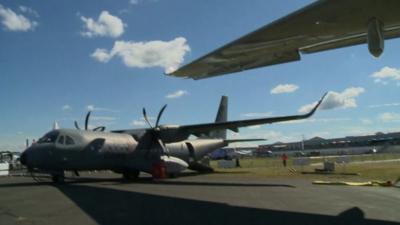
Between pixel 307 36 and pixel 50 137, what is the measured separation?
1679 cm

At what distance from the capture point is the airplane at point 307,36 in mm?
9320

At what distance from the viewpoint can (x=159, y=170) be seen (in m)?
27.5

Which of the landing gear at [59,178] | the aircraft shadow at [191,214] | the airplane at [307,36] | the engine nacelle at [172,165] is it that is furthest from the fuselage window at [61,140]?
the airplane at [307,36]

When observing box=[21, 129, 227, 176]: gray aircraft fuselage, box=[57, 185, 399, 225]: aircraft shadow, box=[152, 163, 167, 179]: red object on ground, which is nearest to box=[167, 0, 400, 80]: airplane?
box=[57, 185, 399, 225]: aircraft shadow

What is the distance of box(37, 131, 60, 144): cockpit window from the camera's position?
77.0ft

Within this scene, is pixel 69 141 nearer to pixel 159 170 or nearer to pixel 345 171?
pixel 159 170

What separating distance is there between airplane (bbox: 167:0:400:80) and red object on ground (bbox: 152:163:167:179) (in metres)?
14.4

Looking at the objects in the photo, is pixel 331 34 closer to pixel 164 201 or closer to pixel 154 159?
pixel 164 201

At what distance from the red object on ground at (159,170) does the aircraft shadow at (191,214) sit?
41.9ft

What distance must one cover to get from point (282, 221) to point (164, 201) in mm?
5443

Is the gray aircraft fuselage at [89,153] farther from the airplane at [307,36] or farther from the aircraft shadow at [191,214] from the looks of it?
the airplane at [307,36]

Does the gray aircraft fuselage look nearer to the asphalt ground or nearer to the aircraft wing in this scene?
the aircraft wing

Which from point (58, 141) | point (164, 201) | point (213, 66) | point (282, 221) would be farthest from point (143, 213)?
point (58, 141)

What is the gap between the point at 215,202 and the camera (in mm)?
14070
